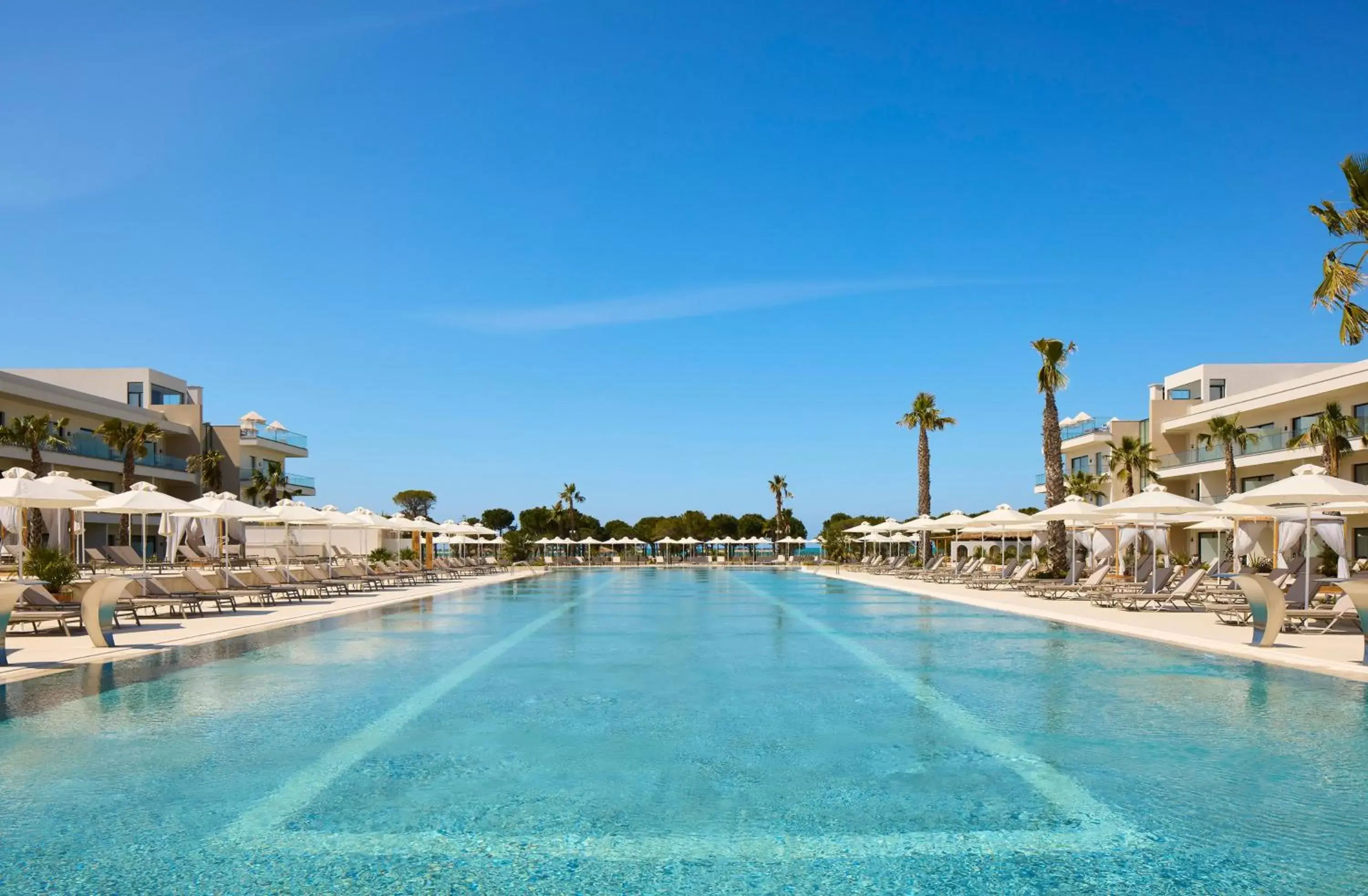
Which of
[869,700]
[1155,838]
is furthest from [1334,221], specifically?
[1155,838]

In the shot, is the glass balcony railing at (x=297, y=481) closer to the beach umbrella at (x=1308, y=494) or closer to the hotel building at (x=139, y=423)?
the hotel building at (x=139, y=423)

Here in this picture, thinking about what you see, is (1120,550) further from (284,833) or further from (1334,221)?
(284,833)

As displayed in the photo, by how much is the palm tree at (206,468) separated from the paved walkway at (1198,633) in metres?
39.2

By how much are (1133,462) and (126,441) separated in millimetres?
43914

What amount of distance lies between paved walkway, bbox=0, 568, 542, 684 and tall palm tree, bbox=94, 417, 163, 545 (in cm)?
2140

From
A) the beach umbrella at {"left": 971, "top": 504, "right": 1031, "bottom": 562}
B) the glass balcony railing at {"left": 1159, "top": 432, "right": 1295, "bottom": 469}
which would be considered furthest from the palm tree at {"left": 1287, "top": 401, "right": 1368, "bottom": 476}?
the beach umbrella at {"left": 971, "top": 504, "right": 1031, "bottom": 562}

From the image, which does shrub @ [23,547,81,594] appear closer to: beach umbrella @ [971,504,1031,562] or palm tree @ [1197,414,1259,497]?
beach umbrella @ [971,504,1031,562]

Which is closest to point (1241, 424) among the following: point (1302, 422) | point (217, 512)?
point (1302, 422)

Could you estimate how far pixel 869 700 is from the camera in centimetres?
962

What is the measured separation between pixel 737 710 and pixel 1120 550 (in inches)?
1177

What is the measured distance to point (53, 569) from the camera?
14.6 metres

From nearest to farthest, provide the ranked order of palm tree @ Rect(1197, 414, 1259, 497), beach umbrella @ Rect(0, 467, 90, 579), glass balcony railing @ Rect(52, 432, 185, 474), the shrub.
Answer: the shrub < beach umbrella @ Rect(0, 467, 90, 579) < palm tree @ Rect(1197, 414, 1259, 497) < glass balcony railing @ Rect(52, 432, 185, 474)

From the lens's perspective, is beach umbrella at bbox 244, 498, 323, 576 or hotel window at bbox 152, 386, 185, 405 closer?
beach umbrella at bbox 244, 498, 323, 576

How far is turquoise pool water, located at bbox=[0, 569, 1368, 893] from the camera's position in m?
4.95
